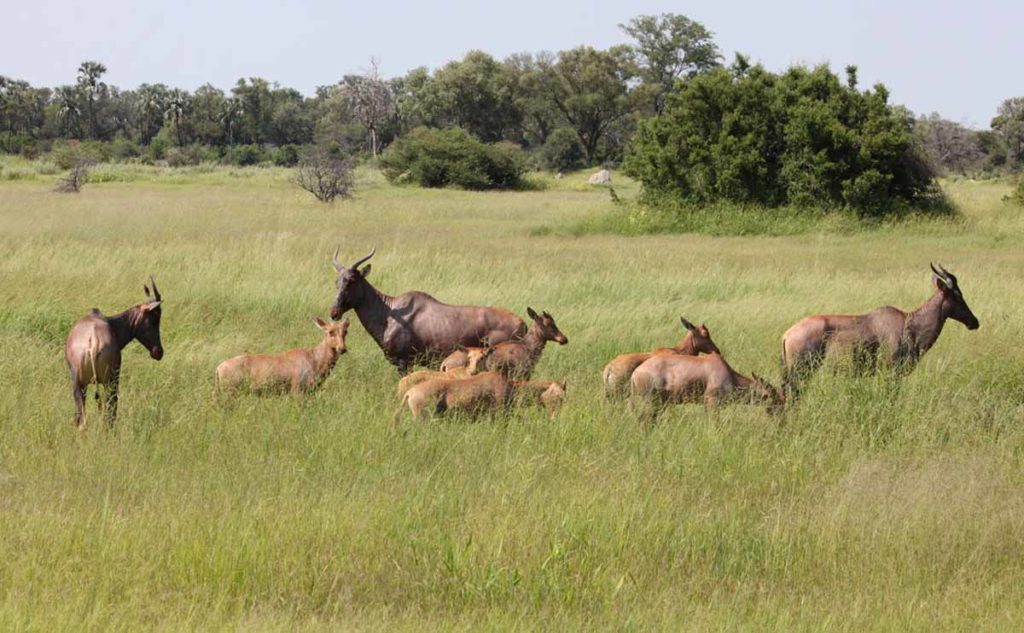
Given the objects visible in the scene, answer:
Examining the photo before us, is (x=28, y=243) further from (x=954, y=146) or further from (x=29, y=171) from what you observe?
(x=954, y=146)

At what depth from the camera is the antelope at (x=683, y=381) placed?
8.24 meters

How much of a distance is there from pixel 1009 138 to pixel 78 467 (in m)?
74.2

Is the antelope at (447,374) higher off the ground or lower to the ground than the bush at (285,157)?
higher

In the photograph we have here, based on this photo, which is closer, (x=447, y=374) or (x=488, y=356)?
(x=447, y=374)

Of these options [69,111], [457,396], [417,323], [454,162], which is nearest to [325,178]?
[454,162]

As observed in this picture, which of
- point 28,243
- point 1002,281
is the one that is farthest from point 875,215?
point 28,243

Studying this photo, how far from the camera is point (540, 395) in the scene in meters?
8.37

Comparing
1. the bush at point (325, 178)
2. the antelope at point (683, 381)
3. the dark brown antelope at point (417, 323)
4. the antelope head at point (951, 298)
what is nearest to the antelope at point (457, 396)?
the antelope at point (683, 381)

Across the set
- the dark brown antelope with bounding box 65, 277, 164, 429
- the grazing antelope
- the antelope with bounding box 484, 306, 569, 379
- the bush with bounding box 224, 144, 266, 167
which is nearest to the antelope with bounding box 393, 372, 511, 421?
the grazing antelope

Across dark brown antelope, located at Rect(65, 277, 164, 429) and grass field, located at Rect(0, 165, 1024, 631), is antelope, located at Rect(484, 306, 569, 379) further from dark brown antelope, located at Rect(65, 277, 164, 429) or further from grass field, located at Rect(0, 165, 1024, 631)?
dark brown antelope, located at Rect(65, 277, 164, 429)

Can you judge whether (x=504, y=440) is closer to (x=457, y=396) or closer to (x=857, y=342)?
(x=457, y=396)

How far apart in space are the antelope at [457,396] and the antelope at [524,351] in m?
1.12

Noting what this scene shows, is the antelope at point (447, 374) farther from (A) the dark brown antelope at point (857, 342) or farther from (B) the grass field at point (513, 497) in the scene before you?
(A) the dark brown antelope at point (857, 342)

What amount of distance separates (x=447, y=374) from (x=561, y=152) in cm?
6057
